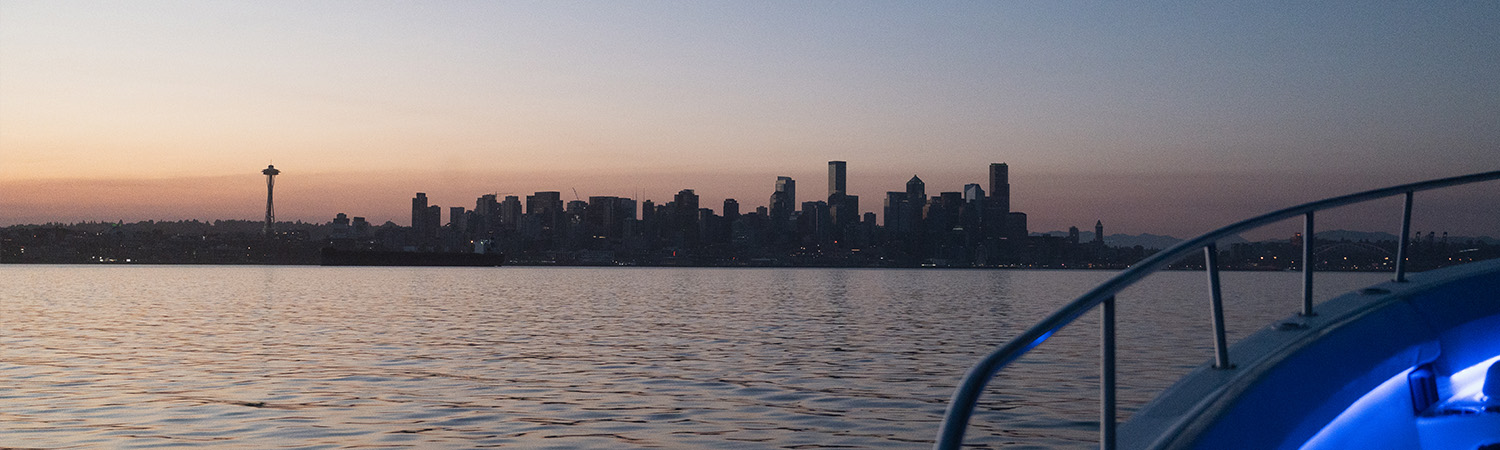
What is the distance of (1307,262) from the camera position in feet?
25.6

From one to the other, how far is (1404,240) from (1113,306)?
5.62m

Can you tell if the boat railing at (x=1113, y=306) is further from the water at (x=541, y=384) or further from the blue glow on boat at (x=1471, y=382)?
the water at (x=541, y=384)

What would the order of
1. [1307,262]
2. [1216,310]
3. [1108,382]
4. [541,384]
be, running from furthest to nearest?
[541,384], [1307,262], [1216,310], [1108,382]

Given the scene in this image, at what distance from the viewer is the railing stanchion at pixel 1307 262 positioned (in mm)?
7574

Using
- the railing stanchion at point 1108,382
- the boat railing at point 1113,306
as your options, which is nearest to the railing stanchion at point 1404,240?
the boat railing at point 1113,306

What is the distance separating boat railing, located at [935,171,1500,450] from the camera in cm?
339

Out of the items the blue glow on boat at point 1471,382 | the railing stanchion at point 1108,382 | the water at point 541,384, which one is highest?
the railing stanchion at point 1108,382

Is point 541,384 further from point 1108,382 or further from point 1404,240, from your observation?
point 1108,382

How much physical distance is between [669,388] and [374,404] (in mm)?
5237

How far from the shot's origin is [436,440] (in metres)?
14.5

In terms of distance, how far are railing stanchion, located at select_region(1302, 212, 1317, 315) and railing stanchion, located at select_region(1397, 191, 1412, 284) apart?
52.0 inches

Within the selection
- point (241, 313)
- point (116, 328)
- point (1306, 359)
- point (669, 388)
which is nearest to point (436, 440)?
point (669, 388)

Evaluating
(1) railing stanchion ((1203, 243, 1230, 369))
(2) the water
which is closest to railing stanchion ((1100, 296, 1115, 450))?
(1) railing stanchion ((1203, 243, 1230, 369))

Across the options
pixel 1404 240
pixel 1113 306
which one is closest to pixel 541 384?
pixel 1404 240
